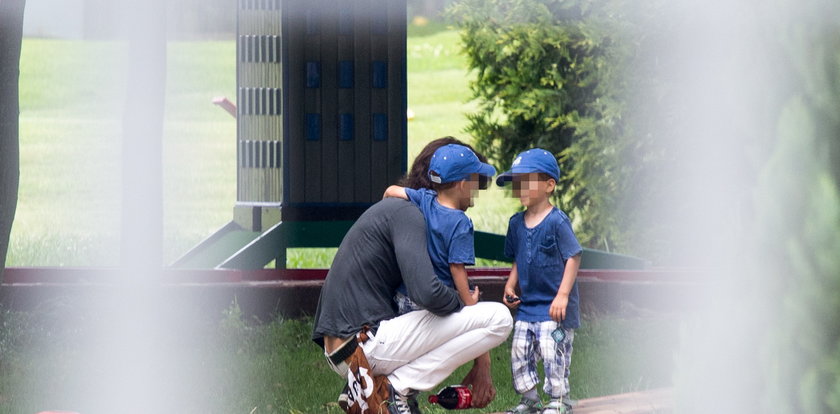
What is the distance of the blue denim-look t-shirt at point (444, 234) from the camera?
10.4 ft

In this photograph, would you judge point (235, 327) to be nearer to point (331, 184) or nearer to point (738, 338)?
point (331, 184)

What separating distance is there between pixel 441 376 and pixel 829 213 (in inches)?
69.3

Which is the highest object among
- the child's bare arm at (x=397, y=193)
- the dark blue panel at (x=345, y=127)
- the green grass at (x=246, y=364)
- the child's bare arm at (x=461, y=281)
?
the dark blue panel at (x=345, y=127)

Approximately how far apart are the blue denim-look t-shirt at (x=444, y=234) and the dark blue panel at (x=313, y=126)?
105 inches

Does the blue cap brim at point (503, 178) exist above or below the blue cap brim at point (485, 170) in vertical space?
below

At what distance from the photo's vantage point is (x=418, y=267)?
10.1ft

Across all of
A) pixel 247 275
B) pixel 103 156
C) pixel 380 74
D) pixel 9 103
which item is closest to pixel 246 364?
pixel 247 275

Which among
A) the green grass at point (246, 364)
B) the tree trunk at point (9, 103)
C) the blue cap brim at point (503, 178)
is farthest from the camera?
the tree trunk at point (9, 103)

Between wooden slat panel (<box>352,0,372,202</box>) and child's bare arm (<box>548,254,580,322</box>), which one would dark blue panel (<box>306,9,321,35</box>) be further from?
child's bare arm (<box>548,254,580,322</box>)

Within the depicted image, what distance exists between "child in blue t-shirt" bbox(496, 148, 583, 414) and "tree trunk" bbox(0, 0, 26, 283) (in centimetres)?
182

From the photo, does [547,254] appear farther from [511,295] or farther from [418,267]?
[418,267]

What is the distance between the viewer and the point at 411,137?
10555 millimetres

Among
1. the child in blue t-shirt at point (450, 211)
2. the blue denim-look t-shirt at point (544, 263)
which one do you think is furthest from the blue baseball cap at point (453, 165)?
the blue denim-look t-shirt at point (544, 263)

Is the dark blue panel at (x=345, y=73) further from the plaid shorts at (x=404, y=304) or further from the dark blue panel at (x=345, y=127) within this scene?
the plaid shorts at (x=404, y=304)
